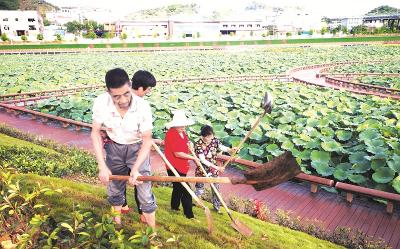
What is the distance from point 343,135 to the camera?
7.05 meters

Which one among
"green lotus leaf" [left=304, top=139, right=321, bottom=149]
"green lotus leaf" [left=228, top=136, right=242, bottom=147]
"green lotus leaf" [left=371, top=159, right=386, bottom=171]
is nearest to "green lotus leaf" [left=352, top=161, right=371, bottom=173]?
"green lotus leaf" [left=371, top=159, right=386, bottom=171]

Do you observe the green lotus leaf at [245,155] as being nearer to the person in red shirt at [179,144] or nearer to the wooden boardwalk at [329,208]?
the wooden boardwalk at [329,208]

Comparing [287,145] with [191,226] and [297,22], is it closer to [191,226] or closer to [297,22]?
[191,226]

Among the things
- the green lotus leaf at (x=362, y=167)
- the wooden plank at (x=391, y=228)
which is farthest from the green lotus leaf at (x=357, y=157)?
the wooden plank at (x=391, y=228)

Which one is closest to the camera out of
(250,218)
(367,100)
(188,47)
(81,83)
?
(250,218)

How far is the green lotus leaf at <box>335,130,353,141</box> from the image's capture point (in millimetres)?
6960

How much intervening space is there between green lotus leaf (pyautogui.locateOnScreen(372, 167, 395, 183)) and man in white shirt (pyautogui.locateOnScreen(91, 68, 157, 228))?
12.5 feet

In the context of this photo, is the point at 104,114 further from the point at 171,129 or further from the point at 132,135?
the point at 171,129

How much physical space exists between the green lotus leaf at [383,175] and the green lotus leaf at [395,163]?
6 centimetres

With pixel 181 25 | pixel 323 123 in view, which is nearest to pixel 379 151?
pixel 323 123

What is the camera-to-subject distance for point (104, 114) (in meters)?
2.87

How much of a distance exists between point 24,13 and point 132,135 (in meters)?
81.1

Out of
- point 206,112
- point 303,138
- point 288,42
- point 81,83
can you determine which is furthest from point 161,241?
point 288,42

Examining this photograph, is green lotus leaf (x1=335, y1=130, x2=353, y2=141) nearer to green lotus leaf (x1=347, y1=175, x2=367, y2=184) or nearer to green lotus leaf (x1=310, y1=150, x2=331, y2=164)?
green lotus leaf (x1=310, y1=150, x2=331, y2=164)
